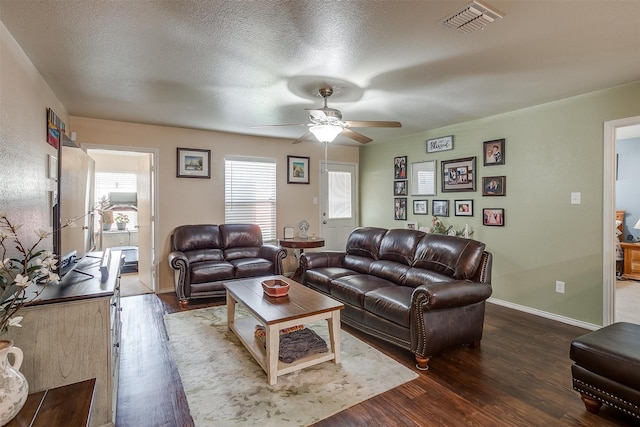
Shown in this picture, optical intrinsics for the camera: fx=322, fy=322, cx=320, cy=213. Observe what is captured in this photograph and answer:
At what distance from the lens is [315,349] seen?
261 cm

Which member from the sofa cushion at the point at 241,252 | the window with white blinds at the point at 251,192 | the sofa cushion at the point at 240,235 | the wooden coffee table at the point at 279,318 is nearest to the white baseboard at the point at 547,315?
the wooden coffee table at the point at 279,318

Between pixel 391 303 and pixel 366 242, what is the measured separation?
1.49m

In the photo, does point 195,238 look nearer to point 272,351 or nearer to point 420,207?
point 272,351

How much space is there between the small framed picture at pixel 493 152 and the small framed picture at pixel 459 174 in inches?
7.4

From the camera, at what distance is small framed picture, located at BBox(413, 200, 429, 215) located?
205 inches

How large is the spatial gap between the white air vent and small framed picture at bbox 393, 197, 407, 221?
3649 mm

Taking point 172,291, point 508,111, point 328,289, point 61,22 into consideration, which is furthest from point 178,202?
point 508,111

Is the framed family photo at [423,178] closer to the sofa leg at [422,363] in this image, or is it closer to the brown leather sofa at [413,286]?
the brown leather sofa at [413,286]

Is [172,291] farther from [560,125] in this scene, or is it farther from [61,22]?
[560,125]

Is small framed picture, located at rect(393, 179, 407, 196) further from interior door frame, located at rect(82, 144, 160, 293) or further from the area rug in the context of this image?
interior door frame, located at rect(82, 144, 160, 293)

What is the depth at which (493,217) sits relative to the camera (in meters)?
4.25

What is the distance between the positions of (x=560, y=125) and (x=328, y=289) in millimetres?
3190

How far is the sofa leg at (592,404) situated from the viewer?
6.49ft

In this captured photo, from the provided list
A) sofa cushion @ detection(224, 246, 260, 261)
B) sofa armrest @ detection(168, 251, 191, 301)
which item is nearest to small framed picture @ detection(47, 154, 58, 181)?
sofa armrest @ detection(168, 251, 191, 301)
